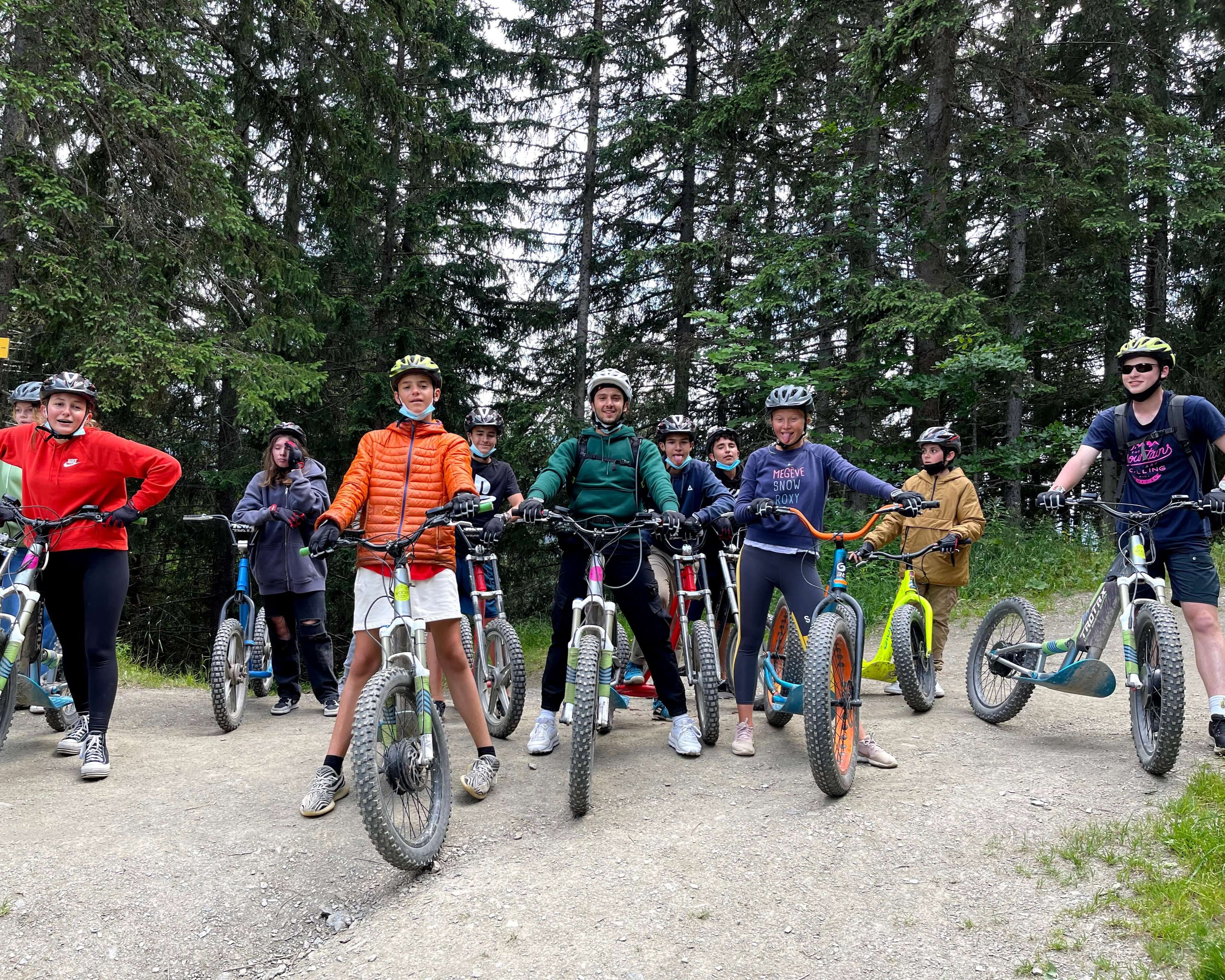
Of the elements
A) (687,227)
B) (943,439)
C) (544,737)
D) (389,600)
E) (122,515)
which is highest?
(687,227)

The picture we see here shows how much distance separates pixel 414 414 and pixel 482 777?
2067 millimetres

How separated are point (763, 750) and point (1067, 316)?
32.7 feet

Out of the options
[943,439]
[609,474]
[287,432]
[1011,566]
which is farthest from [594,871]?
[1011,566]

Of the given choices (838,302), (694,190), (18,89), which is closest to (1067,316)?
(838,302)

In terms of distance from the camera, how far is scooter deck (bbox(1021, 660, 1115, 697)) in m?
4.98

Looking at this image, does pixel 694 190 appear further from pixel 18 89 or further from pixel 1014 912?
pixel 1014 912

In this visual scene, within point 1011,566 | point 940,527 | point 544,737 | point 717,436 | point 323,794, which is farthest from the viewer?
point 1011,566

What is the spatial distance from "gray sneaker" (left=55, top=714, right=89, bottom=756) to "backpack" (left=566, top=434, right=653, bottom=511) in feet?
11.8

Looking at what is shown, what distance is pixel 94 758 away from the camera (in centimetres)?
499

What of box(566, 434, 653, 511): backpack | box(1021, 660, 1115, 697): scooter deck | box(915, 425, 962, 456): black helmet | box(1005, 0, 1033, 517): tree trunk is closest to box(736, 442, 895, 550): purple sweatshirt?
box(566, 434, 653, 511): backpack

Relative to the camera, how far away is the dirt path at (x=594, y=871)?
10.5ft

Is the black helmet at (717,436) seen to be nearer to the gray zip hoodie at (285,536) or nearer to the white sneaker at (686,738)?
the white sneaker at (686,738)

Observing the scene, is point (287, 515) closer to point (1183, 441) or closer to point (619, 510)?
point (619, 510)

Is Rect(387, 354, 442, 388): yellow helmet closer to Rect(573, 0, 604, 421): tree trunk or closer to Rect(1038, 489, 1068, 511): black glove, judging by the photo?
Rect(1038, 489, 1068, 511): black glove
